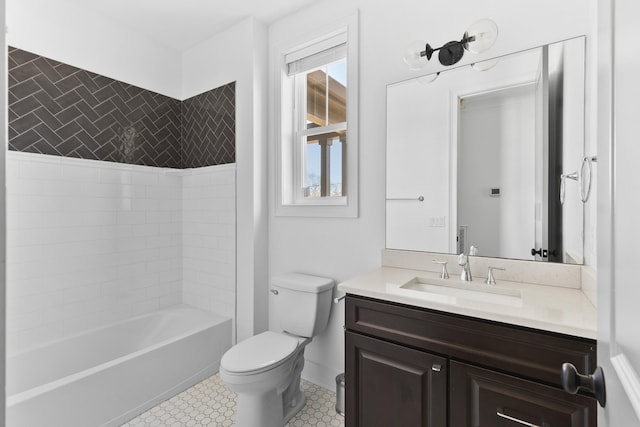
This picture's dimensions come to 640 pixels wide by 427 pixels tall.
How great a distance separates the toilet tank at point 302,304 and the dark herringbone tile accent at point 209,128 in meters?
1.15

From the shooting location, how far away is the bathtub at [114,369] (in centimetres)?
163

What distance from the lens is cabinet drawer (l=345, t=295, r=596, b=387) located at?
100 centimetres

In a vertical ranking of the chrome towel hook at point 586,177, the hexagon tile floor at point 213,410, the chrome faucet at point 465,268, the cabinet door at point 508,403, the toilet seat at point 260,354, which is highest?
the chrome towel hook at point 586,177

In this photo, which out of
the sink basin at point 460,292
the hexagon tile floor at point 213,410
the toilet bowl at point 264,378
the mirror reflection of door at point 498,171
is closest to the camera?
the sink basin at point 460,292

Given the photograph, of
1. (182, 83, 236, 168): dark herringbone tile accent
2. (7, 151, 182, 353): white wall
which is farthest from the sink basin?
(7, 151, 182, 353): white wall

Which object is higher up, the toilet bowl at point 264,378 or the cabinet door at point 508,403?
the cabinet door at point 508,403

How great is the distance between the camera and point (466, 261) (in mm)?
1582

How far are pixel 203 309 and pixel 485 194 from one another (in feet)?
7.75

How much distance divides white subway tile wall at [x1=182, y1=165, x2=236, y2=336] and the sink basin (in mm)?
1532

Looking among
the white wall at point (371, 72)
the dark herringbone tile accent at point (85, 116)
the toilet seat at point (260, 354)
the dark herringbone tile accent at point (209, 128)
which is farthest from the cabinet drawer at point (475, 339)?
the dark herringbone tile accent at point (85, 116)

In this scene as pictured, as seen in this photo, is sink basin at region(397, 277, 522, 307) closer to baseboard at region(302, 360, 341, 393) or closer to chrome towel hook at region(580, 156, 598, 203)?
chrome towel hook at region(580, 156, 598, 203)

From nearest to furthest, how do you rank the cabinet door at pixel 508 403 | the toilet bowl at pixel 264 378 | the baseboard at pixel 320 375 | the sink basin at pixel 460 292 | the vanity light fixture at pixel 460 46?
the cabinet door at pixel 508 403
the sink basin at pixel 460 292
the vanity light fixture at pixel 460 46
the toilet bowl at pixel 264 378
the baseboard at pixel 320 375

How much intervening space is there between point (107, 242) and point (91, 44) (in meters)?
1.48

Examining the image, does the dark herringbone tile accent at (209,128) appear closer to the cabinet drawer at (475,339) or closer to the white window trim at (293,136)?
the white window trim at (293,136)
